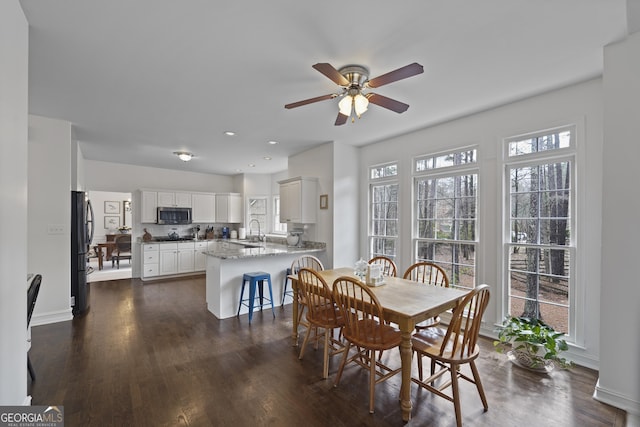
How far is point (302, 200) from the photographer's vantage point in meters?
4.96

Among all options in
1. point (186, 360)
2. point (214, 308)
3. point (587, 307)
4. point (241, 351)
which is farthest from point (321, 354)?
point (587, 307)

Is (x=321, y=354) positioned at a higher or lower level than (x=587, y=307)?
lower

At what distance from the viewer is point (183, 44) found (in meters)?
2.13

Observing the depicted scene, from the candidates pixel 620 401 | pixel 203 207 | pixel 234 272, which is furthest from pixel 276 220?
pixel 620 401

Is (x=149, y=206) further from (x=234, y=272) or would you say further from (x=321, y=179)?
(x=321, y=179)

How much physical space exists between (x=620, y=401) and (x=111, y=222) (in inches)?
463

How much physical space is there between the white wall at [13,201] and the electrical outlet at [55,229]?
7.62 feet

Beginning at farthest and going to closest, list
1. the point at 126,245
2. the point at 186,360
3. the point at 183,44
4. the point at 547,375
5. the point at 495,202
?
the point at 126,245
the point at 495,202
the point at 186,360
the point at 547,375
the point at 183,44

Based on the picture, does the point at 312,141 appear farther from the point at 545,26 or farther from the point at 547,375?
the point at 547,375

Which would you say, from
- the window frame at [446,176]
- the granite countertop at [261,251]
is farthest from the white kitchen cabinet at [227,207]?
the window frame at [446,176]

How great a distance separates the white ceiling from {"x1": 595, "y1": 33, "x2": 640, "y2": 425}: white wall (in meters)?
0.32

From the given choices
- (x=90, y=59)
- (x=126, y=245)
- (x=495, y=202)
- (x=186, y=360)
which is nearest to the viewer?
(x=90, y=59)

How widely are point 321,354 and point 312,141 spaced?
332cm

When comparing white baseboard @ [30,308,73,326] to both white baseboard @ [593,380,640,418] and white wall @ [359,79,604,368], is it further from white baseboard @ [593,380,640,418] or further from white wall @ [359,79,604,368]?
white baseboard @ [593,380,640,418]
